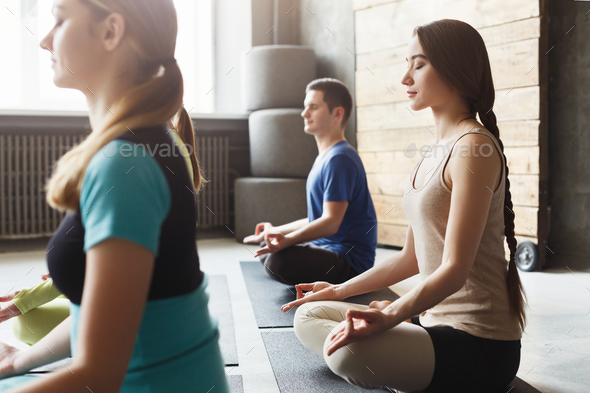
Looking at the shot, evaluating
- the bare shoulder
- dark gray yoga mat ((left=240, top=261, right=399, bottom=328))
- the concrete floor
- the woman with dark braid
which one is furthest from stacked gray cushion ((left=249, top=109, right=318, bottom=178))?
the bare shoulder

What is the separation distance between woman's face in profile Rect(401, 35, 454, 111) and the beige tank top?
126 mm

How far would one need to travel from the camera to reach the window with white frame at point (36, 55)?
405 centimetres

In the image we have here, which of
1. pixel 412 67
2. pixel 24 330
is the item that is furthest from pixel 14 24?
pixel 412 67

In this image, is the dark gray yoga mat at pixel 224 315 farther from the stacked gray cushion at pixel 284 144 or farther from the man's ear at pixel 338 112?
the stacked gray cushion at pixel 284 144

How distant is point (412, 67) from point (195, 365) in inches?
36.3

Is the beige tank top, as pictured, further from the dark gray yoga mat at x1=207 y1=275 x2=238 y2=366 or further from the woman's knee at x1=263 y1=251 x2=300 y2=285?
the woman's knee at x1=263 y1=251 x2=300 y2=285

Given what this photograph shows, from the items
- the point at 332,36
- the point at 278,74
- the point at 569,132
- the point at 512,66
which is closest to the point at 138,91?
the point at 512,66

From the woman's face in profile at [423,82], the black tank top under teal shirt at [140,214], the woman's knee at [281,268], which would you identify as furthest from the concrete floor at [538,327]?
the black tank top under teal shirt at [140,214]

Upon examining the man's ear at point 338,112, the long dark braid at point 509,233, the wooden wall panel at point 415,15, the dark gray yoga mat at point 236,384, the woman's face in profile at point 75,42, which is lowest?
the dark gray yoga mat at point 236,384

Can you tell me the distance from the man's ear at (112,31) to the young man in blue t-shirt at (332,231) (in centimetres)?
170

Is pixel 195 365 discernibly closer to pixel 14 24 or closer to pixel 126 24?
pixel 126 24

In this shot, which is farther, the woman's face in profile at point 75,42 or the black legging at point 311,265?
the black legging at point 311,265

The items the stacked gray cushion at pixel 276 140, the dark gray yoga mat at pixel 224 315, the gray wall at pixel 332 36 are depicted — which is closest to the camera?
the dark gray yoga mat at pixel 224 315

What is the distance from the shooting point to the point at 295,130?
13.0 ft
